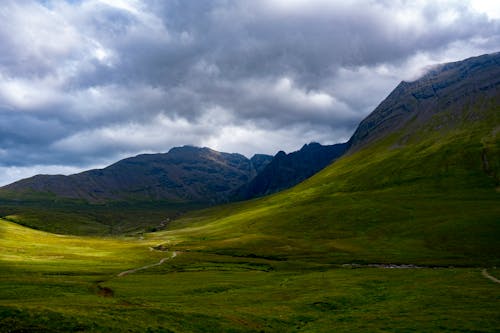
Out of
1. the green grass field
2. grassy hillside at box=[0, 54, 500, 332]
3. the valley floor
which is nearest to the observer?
the valley floor

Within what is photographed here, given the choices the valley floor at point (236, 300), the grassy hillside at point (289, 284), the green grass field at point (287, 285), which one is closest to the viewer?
the valley floor at point (236, 300)

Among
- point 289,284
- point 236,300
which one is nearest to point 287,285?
point 289,284

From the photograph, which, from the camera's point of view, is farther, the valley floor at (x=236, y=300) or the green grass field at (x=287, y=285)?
the green grass field at (x=287, y=285)

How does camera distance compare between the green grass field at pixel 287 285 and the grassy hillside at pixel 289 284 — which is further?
the grassy hillside at pixel 289 284

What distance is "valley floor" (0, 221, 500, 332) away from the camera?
39031mm

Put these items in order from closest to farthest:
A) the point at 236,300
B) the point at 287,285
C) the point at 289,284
A: 1. the point at 236,300
2. the point at 287,285
3. the point at 289,284

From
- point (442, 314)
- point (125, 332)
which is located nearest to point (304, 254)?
point (442, 314)

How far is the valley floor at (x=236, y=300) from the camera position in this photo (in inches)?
1537

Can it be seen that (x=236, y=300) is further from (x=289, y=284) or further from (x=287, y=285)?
(x=289, y=284)

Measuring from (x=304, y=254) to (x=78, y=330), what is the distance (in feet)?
345

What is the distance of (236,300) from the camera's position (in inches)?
2366

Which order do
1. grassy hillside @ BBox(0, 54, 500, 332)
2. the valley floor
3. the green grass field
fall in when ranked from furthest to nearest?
grassy hillside @ BBox(0, 54, 500, 332)
the green grass field
the valley floor

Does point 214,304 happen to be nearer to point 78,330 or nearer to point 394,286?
point 78,330

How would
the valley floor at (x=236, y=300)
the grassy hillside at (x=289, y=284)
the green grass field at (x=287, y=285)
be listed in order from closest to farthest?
1. the valley floor at (x=236, y=300)
2. the green grass field at (x=287, y=285)
3. the grassy hillside at (x=289, y=284)
